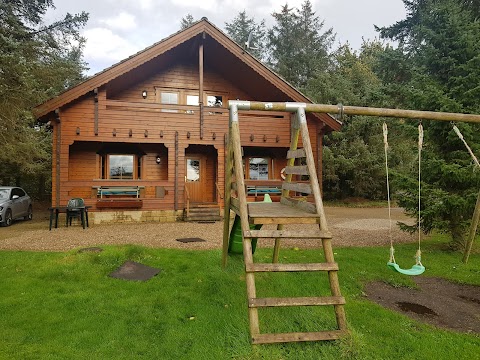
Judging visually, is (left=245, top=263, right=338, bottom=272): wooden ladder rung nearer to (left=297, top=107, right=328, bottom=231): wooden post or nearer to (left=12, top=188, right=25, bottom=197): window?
(left=297, top=107, right=328, bottom=231): wooden post

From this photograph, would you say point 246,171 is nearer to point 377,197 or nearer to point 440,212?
point 440,212

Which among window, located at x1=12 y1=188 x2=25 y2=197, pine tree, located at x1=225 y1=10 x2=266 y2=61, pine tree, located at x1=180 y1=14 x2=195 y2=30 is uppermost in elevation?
pine tree, located at x1=180 y1=14 x2=195 y2=30

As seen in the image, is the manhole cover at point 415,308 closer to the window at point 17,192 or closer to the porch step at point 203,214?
the porch step at point 203,214

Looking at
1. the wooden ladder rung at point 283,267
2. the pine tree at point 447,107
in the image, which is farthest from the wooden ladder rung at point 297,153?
the pine tree at point 447,107

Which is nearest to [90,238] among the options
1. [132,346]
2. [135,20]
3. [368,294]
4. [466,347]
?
[132,346]

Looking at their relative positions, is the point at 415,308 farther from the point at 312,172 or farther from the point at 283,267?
the point at 283,267

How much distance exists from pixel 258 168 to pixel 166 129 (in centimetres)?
534

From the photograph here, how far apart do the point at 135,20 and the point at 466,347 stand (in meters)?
32.3

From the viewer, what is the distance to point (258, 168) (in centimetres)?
1714

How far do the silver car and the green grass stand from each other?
23.4ft

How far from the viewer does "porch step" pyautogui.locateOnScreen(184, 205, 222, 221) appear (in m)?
13.6

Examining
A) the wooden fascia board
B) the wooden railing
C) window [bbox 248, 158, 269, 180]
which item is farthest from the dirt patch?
the wooden fascia board

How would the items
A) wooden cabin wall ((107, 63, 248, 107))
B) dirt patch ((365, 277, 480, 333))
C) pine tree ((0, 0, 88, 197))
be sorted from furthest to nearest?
wooden cabin wall ((107, 63, 248, 107))
pine tree ((0, 0, 88, 197))
dirt patch ((365, 277, 480, 333))

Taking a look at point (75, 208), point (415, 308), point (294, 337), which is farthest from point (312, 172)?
point (75, 208)
